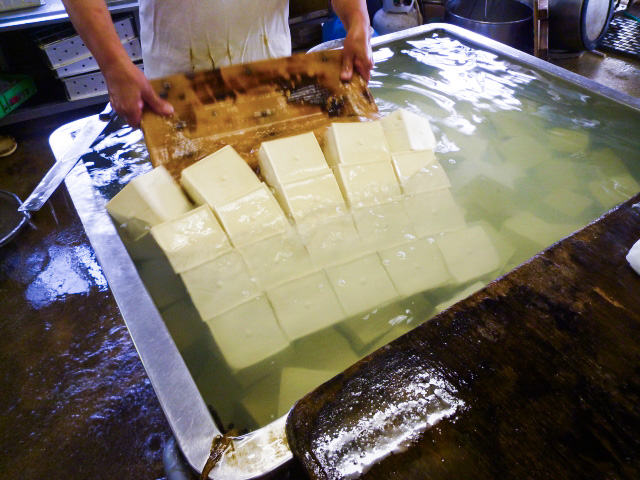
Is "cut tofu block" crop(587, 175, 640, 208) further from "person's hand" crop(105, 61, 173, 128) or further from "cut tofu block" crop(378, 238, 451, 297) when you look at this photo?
"person's hand" crop(105, 61, 173, 128)

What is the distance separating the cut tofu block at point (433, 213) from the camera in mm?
1842

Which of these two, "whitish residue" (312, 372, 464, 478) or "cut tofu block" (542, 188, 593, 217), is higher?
"whitish residue" (312, 372, 464, 478)

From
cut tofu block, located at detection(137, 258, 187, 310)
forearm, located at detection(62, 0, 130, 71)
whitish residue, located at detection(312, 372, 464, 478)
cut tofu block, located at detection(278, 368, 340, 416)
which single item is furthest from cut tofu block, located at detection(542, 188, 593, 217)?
forearm, located at detection(62, 0, 130, 71)

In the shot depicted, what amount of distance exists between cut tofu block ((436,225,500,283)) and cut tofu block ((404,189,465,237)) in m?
0.05

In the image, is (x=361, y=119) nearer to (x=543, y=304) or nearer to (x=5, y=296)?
(x=543, y=304)

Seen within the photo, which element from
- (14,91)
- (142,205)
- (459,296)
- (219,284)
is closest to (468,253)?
(459,296)

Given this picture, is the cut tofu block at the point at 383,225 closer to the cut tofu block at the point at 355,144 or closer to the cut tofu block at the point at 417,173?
the cut tofu block at the point at 417,173

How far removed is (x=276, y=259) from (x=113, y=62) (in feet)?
3.77

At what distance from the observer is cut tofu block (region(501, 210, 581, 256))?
1836mm

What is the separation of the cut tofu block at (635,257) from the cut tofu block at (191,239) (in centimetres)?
134

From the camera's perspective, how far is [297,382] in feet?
4.44

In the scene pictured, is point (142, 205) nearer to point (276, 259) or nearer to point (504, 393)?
point (276, 259)

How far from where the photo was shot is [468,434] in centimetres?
78

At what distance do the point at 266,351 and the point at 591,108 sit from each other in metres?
2.50
